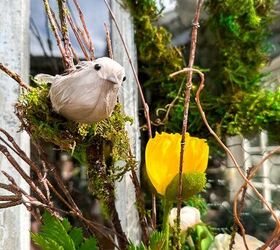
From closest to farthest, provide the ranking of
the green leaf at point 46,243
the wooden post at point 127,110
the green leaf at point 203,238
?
the green leaf at point 46,243 → the green leaf at point 203,238 → the wooden post at point 127,110

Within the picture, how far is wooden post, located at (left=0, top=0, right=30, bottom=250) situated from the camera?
771 mm

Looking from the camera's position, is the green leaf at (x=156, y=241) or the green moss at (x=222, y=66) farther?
the green moss at (x=222, y=66)

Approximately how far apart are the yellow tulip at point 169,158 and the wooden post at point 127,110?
12.8 inches

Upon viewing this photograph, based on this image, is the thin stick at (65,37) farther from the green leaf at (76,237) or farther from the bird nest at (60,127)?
the green leaf at (76,237)

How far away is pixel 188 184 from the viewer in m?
0.48

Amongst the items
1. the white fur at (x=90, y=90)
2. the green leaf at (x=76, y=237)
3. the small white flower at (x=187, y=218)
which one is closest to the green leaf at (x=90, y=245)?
the green leaf at (x=76, y=237)

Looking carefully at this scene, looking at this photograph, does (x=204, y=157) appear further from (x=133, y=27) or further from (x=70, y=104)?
(x=133, y=27)

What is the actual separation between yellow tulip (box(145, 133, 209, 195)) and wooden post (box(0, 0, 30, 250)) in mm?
364

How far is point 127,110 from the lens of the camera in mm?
897

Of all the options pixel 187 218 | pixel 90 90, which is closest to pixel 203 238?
pixel 187 218

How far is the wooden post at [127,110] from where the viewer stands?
855 mm

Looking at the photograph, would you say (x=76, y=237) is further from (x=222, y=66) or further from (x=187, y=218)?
(x=222, y=66)

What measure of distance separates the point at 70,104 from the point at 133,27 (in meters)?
0.49

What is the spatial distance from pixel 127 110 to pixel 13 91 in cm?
22
